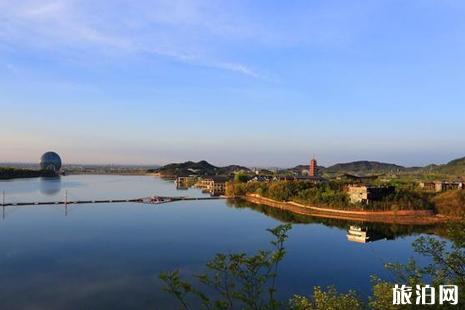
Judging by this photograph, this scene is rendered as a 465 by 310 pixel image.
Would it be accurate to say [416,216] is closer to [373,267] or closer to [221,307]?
[373,267]

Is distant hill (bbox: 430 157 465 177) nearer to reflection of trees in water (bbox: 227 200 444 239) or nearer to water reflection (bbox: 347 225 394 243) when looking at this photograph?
reflection of trees in water (bbox: 227 200 444 239)

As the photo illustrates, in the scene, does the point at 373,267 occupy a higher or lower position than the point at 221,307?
lower

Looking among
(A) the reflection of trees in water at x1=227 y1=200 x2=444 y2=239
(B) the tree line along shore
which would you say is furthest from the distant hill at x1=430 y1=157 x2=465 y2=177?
(A) the reflection of trees in water at x1=227 y1=200 x2=444 y2=239

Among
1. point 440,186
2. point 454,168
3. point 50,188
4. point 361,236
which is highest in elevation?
point 454,168

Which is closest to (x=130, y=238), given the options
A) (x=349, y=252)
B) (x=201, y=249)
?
(x=201, y=249)

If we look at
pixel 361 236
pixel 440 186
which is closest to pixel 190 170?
pixel 440 186

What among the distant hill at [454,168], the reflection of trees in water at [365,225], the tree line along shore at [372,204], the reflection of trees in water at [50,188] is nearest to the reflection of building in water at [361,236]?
the reflection of trees in water at [365,225]

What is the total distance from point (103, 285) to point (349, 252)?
43.4 feet

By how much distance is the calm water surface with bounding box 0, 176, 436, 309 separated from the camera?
14.8 m

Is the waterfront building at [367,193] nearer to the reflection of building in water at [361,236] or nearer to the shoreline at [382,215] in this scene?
the shoreline at [382,215]

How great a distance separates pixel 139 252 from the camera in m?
21.6

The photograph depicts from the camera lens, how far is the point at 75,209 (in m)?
40.0

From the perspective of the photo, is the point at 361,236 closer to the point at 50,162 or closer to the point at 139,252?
the point at 139,252

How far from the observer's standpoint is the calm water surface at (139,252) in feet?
48.6
